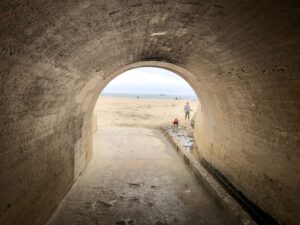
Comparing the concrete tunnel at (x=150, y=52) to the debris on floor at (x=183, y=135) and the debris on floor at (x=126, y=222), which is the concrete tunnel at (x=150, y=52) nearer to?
the debris on floor at (x=126, y=222)

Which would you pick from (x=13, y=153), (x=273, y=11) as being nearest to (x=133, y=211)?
(x=13, y=153)

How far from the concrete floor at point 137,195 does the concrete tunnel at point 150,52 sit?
0.53 m

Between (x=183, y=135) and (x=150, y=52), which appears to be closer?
(x=150, y=52)

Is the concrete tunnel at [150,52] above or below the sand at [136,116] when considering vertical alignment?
above

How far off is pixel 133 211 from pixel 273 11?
4.32 m

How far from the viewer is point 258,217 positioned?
5.59m

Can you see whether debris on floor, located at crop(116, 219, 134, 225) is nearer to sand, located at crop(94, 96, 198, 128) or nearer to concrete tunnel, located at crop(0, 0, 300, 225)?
concrete tunnel, located at crop(0, 0, 300, 225)

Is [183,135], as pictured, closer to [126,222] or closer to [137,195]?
[137,195]

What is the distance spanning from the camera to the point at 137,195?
19.7ft

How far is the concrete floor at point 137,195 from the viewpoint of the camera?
16.1 feet

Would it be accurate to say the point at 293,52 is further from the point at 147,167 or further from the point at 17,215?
the point at 147,167

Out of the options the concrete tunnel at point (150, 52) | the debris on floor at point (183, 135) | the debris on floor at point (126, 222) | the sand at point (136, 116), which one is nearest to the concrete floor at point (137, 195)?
the debris on floor at point (126, 222)

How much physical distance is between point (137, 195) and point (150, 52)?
364 centimetres

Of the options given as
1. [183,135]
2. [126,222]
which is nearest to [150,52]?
[126,222]
